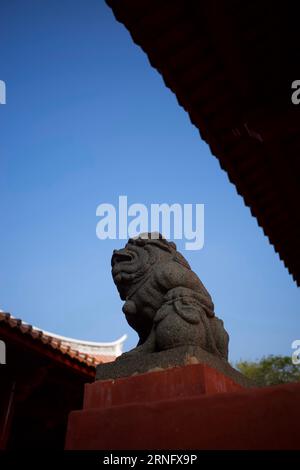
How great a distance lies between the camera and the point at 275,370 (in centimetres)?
2253

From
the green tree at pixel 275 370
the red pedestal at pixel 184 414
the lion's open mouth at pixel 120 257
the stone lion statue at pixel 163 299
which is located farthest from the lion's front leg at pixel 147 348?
the green tree at pixel 275 370

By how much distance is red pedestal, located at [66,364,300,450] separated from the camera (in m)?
1.38

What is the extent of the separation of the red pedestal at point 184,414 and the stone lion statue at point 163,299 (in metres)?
0.22

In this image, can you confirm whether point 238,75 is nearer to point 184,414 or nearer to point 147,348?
point 147,348

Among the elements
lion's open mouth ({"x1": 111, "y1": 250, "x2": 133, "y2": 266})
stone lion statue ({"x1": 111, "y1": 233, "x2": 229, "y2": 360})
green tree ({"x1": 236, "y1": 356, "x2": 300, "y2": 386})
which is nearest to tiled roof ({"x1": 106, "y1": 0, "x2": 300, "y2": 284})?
stone lion statue ({"x1": 111, "y1": 233, "x2": 229, "y2": 360})

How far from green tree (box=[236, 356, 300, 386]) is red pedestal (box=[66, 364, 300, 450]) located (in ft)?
70.2

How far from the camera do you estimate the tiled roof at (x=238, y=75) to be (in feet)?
7.98

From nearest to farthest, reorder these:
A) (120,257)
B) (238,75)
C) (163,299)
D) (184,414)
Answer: (184,414)
(163,299)
(120,257)
(238,75)

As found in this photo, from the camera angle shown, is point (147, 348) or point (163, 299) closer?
point (147, 348)

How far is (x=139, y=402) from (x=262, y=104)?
2.29 metres

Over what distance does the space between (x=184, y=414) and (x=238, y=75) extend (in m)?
2.28

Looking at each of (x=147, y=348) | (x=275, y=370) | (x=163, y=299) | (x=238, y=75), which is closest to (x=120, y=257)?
(x=163, y=299)
